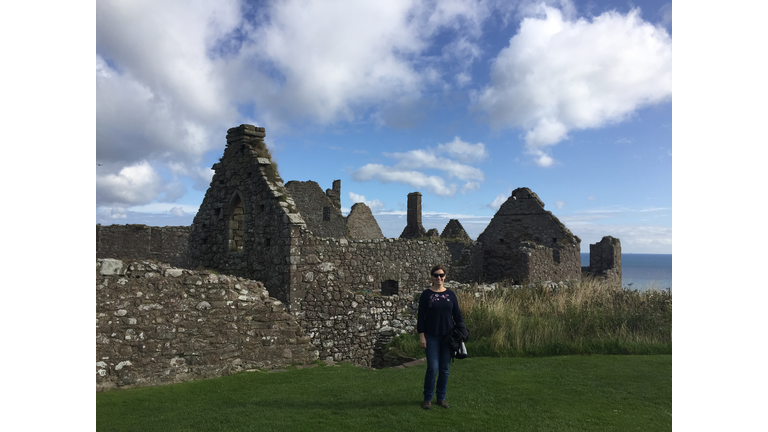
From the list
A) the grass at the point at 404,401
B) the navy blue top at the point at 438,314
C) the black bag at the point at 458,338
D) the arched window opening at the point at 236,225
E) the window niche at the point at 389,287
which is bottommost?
the grass at the point at 404,401

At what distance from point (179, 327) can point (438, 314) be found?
4655 millimetres

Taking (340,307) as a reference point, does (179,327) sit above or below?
above

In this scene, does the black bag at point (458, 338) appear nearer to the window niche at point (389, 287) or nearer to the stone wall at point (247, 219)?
the stone wall at point (247, 219)

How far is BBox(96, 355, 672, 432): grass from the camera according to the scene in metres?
5.66

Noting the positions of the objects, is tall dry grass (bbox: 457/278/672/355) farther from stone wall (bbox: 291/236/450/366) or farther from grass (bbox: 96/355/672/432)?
stone wall (bbox: 291/236/450/366)

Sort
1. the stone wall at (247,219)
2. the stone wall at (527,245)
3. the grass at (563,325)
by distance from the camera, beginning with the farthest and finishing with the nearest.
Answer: the stone wall at (527,245), the stone wall at (247,219), the grass at (563,325)

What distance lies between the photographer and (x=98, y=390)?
7074 millimetres

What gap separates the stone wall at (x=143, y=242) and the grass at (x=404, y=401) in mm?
17285

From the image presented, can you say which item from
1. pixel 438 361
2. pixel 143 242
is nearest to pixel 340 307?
pixel 438 361

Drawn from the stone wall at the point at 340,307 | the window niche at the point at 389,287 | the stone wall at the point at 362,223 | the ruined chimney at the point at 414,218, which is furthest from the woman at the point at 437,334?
the stone wall at the point at 362,223

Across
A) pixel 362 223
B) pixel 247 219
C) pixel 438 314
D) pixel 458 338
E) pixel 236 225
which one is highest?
pixel 362 223

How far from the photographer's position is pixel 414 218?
28625mm

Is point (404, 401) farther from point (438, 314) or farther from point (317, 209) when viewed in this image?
point (317, 209)

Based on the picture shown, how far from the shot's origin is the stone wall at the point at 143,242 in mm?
23031
